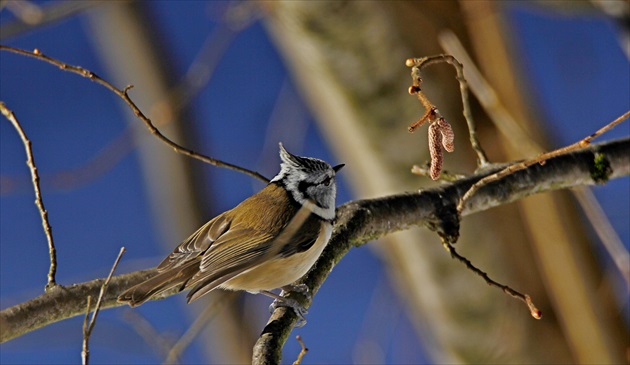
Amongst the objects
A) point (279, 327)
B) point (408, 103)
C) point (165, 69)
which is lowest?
point (279, 327)

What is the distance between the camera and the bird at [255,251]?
190 cm

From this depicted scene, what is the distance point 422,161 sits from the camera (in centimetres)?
333

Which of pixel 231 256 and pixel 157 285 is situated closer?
pixel 157 285

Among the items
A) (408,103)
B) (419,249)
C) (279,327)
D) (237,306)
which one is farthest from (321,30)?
(237,306)

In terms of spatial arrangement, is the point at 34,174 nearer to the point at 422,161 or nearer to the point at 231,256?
the point at 231,256

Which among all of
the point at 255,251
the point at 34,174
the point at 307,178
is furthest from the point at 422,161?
the point at 34,174

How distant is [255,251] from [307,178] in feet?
1.32

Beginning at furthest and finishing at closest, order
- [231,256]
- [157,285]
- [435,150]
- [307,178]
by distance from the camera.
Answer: [307,178]
[231,256]
[157,285]
[435,150]

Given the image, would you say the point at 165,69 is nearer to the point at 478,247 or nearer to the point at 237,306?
the point at 237,306

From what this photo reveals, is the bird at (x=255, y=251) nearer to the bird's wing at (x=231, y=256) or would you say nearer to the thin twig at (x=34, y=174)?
the bird's wing at (x=231, y=256)

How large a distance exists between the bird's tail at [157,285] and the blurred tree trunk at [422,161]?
1.42 m

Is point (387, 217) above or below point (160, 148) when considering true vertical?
below

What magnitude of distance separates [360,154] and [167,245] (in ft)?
5.40

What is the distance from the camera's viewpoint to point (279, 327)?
167 centimetres
